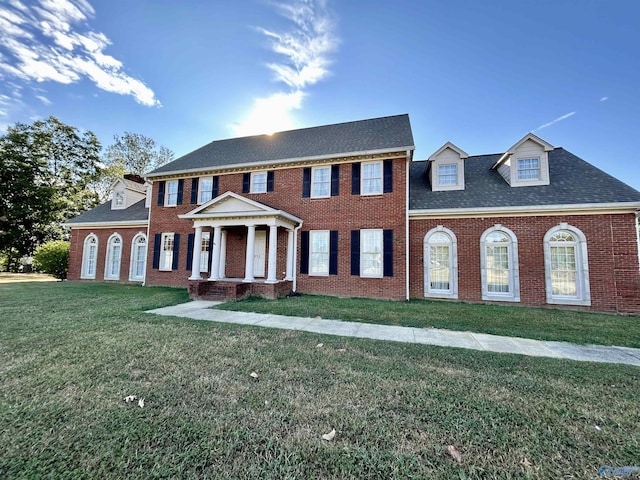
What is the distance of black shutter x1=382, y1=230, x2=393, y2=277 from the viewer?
1062cm

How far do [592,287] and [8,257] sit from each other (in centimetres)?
4288

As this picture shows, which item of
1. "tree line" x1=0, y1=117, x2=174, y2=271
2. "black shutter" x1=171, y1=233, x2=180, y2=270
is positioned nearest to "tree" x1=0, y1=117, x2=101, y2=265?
"tree line" x1=0, y1=117, x2=174, y2=271

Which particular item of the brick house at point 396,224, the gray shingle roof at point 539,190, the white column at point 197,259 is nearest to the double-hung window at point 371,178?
the brick house at point 396,224

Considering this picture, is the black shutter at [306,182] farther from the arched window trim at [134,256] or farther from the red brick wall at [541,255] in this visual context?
the arched window trim at [134,256]

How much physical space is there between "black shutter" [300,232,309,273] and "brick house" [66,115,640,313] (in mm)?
46

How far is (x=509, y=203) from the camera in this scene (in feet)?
32.5

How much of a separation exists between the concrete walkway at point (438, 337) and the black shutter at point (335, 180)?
632 cm

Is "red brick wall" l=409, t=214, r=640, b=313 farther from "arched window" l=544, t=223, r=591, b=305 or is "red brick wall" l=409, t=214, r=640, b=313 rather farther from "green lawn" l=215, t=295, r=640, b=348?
"green lawn" l=215, t=295, r=640, b=348

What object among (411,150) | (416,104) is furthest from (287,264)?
(416,104)

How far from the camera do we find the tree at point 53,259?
1680 centimetres

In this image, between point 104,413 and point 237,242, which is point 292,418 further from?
point 237,242

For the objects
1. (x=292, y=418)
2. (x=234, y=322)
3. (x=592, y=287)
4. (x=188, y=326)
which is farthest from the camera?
(x=592, y=287)

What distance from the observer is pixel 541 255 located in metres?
9.48

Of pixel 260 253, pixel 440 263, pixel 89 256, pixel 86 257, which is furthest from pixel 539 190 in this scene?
pixel 86 257
